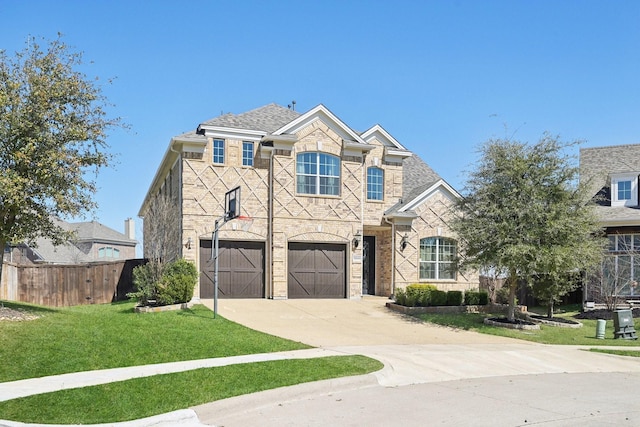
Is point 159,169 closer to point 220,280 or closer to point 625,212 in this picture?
point 220,280

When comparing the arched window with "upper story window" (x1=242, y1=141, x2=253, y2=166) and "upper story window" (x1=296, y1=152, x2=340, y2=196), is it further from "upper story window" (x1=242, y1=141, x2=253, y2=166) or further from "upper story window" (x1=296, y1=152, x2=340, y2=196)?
"upper story window" (x1=242, y1=141, x2=253, y2=166)

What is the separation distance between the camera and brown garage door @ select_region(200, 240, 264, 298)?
896 inches

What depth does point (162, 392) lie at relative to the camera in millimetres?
9172

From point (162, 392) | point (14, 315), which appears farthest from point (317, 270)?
point (162, 392)

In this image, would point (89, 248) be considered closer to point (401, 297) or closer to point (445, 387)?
point (401, 297)

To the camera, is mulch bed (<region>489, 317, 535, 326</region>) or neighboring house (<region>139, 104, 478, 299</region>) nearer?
mulch bed (<region>489, 317, 535, 326</region>)

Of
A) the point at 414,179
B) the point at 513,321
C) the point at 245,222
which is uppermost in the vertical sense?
the point at 414,179

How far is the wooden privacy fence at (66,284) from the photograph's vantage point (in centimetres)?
2297

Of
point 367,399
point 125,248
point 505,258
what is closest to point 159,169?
point 505,258

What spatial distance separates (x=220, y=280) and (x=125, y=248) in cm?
3823

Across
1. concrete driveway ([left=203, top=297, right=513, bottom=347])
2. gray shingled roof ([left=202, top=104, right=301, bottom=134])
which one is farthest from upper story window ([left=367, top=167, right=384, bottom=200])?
concrete driveway ([left=203, top=297, right=513, bottom=347])

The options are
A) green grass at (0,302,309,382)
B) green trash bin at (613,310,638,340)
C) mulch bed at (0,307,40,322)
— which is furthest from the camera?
green trash bin at (613,310,638,340)

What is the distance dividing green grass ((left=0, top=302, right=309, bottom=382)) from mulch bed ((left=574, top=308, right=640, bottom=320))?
1460cm

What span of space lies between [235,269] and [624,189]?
1750cm
